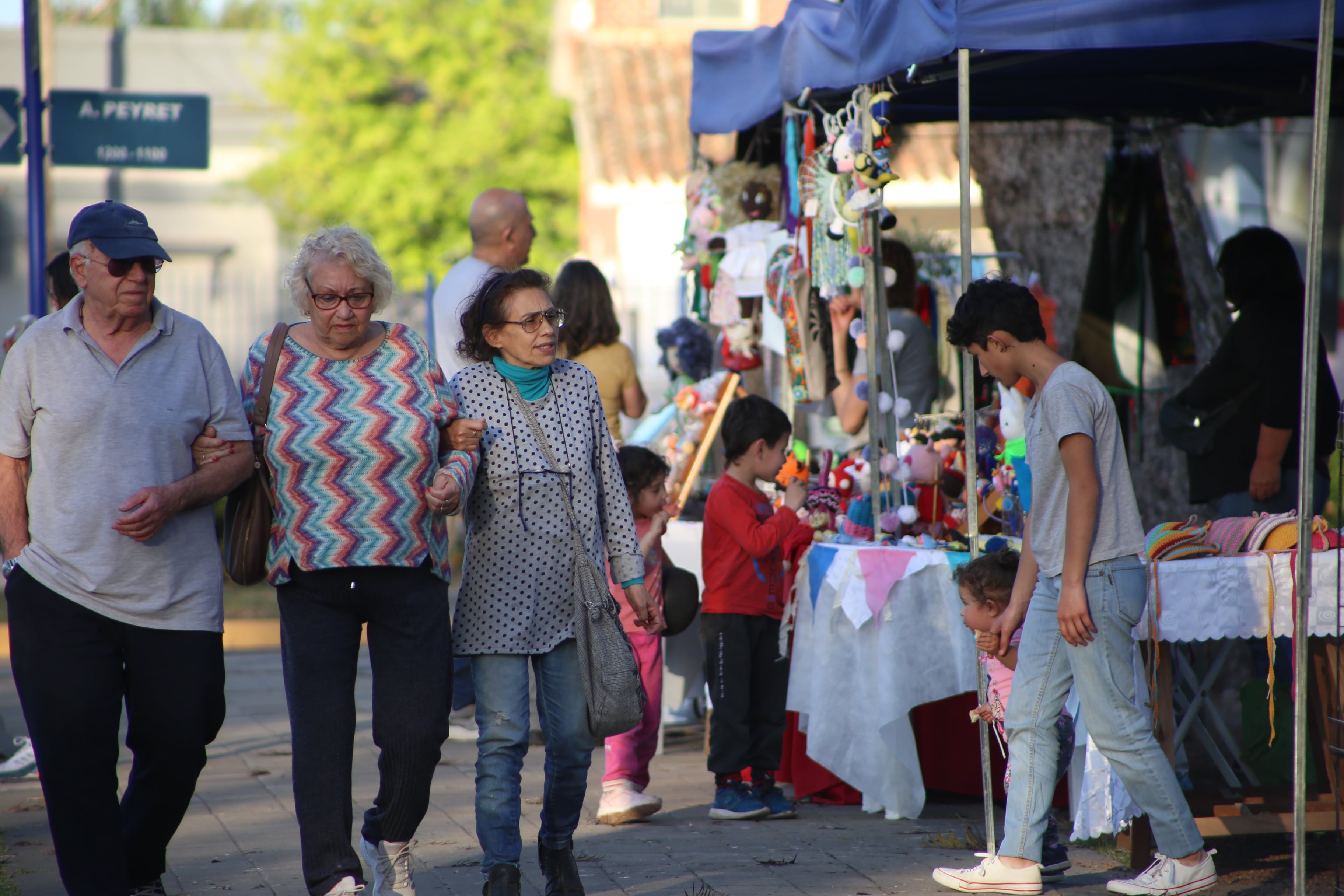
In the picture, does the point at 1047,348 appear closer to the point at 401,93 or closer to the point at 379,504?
the point at 379,504

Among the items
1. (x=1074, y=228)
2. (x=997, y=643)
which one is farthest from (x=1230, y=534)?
(x=1074, y=228)

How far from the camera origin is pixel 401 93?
2186 cm

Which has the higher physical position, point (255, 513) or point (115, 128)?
point (115, 128)

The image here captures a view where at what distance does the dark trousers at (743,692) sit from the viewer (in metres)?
4.94

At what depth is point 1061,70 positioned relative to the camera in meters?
5.64

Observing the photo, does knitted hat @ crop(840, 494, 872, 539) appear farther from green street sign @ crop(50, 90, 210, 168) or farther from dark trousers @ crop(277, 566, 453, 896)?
green street sign @ crop(50, 90, 210, 168)

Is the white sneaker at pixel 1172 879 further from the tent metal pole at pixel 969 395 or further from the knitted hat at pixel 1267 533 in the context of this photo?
the knitted hat at pixel 1267 533

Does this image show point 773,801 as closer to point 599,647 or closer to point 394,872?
point 599,647

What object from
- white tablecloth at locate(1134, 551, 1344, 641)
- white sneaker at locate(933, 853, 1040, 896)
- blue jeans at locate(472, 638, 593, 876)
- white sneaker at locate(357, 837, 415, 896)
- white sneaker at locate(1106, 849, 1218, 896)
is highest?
white tablecloth at locate(1134, 551, 1344, 641)

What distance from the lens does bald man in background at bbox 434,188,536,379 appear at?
5910mm

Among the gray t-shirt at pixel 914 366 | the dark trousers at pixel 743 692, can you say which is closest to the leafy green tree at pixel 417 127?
the gray t-shirt at pixel 914 366

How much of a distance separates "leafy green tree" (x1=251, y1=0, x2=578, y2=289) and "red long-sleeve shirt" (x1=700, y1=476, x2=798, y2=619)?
52.1 ft

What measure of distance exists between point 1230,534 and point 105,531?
3340 mm

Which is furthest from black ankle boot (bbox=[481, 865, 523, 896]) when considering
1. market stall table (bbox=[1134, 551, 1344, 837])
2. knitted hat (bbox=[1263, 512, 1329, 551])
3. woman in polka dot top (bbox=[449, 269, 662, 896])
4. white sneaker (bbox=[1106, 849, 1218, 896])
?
knitted hat (bbox=[1263, 512, 1329, 551])
